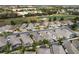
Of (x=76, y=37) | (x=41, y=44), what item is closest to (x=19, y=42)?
(x=41, y=44)

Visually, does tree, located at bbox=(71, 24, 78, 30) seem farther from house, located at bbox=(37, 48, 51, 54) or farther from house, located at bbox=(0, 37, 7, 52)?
house, located at bbox=(0, 37, 7, 52)

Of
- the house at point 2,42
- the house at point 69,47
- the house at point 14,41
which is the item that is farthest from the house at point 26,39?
the house at point 69,47

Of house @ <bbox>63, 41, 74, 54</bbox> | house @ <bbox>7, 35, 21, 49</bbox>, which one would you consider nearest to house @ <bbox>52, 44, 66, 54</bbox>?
house @ <bbox>63, 41, 74, 54</bbox>

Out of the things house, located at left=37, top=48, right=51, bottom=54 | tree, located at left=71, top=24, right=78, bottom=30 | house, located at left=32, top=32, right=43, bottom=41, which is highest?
tree, located at left=71, top=24, right=78, bottom=30

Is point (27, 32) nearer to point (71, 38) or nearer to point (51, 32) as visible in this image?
point (51, 32)

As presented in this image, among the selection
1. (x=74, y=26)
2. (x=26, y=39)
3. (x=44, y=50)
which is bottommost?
(x=44, y=50)

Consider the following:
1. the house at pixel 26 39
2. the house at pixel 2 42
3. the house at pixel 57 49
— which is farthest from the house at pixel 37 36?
the house at pixel 2 42

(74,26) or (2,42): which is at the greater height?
(74,26)

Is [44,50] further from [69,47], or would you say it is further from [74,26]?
[74,26]

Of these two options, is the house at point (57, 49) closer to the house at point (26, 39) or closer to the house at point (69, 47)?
the house at point (69, 47)

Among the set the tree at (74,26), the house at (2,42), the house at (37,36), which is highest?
the tree at (74,26)

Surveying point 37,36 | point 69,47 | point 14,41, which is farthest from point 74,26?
point 14,41

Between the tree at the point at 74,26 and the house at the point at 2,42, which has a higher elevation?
the tree at the point at 74,26
